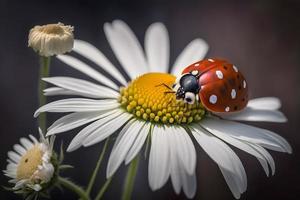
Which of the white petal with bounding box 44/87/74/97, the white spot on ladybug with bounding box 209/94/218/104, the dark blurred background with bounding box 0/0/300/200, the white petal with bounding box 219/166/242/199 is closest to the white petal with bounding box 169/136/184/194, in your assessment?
the white petal with bounding box 219/166/242/199

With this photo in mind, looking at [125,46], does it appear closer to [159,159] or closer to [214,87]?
[214,87]

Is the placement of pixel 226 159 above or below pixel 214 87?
below

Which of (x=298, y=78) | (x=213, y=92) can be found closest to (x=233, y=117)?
(x=213, y=92)

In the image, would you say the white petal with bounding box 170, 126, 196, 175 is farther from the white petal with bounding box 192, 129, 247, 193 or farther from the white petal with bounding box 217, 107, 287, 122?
the white petal with bounding box 217, 107, 287, 122

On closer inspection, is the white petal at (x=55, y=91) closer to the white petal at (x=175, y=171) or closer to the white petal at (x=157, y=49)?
the white petal at (x=175, y=171)

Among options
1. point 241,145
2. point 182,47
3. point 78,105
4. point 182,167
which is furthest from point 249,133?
point 182,47

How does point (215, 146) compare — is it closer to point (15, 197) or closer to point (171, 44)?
point (15, 197)
